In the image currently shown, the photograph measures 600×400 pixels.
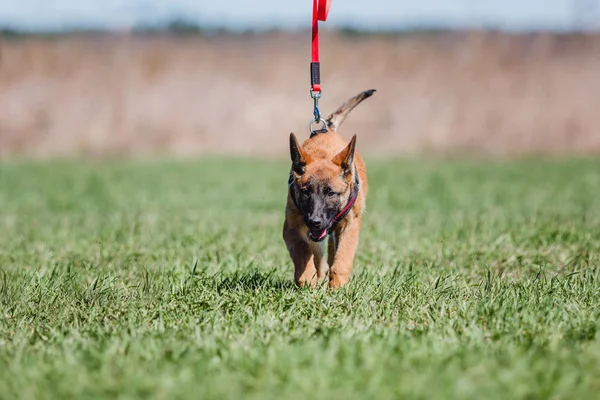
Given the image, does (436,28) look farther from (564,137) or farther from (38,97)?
(38,97)

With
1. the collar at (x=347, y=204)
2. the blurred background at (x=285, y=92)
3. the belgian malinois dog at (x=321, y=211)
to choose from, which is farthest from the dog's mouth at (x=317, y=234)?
the blurred background at (x=285, y=92)

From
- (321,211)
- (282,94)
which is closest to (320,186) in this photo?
(321,211)

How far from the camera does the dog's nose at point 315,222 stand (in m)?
4.95

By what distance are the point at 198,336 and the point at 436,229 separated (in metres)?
4.88

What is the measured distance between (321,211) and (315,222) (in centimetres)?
12

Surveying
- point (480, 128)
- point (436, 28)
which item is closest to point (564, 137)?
point (480, 128)

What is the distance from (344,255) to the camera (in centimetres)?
529

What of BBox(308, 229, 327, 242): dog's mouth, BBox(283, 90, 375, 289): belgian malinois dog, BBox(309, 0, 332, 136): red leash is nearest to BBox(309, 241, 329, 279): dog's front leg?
BBox(283, 90, 375, 289): belgian malinois dog

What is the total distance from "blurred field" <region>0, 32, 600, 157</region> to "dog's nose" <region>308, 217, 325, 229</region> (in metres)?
21.8

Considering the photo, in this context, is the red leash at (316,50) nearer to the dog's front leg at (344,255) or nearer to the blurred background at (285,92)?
the dog's front leg at (344,255)

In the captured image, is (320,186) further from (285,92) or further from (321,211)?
(285,92)

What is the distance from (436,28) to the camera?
3353 centimetres

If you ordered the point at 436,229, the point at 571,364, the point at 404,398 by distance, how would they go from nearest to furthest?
the point at 404,398 < the point at 571,364 < the point at 436,229

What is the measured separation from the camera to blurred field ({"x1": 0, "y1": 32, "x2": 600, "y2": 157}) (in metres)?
26.9
